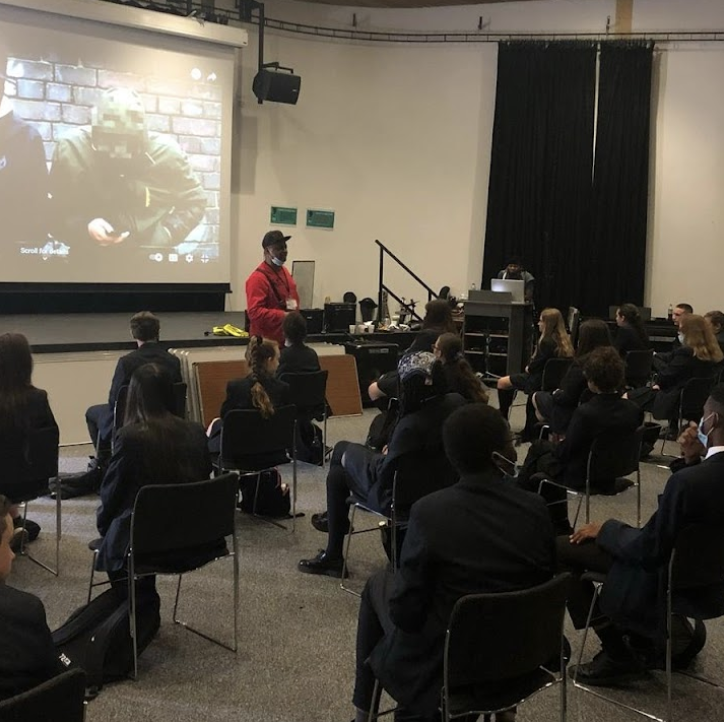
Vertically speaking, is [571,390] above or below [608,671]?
above

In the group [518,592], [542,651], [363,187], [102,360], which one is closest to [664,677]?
[542,651]

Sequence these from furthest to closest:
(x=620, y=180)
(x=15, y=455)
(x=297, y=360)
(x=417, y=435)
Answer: (x=620, y=180) < (x=297, y=360) < (x=15, y=455) < (x=417, y=435)

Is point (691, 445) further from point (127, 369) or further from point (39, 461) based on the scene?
point (127, 369)

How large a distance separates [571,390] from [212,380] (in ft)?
9.69

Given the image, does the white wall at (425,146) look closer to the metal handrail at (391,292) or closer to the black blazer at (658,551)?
the metal handrail at (391,292)

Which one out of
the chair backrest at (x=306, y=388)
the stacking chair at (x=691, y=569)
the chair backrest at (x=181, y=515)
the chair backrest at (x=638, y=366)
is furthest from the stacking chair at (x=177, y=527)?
the chair backrest at (x=638, y=366)

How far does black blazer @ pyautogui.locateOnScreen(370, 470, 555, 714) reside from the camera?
1979mm

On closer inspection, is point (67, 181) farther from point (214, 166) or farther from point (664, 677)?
point (664, 677)

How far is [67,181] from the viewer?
25.8ft

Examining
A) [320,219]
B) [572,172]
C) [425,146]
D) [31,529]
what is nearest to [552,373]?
[31,529]

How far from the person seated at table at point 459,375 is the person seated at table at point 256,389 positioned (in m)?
0.91

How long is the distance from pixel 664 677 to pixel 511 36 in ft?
28.9

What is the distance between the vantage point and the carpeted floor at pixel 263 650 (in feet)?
8.76

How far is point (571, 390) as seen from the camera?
4.64 meters
